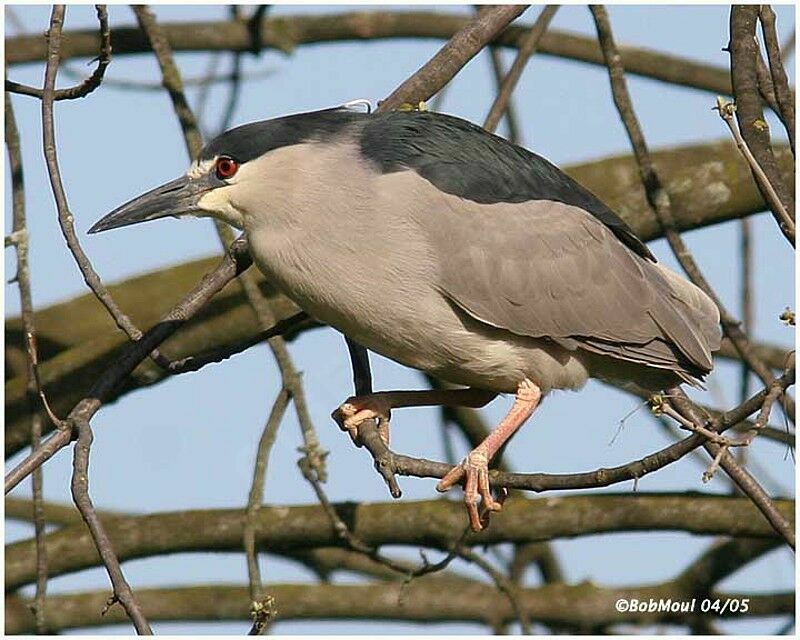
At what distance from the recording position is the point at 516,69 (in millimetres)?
5059

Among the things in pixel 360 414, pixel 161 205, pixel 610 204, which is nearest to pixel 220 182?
pixel 161 205

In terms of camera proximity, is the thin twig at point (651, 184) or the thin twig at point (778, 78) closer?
the thin twig at point (778, 78)

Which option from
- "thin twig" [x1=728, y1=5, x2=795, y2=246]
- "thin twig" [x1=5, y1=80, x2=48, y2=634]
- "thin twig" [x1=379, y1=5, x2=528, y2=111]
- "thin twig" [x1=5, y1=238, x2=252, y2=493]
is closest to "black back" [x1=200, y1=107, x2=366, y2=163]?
"thin twig" [x1=5, y1=238, x2=252, y2=493]

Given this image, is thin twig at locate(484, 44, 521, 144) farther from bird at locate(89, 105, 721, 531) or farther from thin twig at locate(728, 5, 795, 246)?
thin twig at locate(728, 5, 795, 246)

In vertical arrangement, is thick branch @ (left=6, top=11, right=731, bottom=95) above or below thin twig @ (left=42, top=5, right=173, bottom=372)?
above

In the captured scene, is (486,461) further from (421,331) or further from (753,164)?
(753,164)

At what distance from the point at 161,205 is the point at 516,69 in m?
1.69

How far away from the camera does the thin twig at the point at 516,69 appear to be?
15.8 ft

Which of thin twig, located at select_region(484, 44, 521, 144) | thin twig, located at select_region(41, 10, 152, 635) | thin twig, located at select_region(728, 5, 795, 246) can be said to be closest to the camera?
thin twig, located at select_region(41, 10, 152, 635)

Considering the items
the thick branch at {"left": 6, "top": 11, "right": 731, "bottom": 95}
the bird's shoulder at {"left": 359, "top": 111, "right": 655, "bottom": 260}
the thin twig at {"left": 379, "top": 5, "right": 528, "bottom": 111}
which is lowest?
the bird's shoulder at {"left": 359, "top": 111, "right": 655, "bottom": 260}

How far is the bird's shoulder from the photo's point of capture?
3959mm

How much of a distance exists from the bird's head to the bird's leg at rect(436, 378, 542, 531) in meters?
0.94

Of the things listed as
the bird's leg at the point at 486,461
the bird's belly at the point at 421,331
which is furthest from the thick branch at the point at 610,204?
the bird's leg at the point at 486,461

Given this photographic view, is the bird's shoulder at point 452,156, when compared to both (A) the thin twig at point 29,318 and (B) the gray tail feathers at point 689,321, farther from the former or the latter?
(A) the thin twig at point 29,318
